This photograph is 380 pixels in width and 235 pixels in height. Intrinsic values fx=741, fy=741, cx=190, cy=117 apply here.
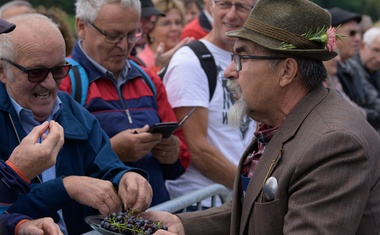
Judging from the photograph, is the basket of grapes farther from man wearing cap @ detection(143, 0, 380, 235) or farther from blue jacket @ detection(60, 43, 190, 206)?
blue jacket @ detection(60, 43, 190, 206)

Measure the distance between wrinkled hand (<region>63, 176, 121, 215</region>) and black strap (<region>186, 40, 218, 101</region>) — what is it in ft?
6.12

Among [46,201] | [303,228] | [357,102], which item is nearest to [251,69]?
[303,228]

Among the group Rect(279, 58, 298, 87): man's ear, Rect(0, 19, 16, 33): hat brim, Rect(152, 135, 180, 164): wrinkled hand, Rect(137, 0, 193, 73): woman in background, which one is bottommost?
Rect(137, 0, 193, 73): woman in background

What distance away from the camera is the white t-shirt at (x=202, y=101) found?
533 cm

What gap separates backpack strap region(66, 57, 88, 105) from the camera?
4.59 m

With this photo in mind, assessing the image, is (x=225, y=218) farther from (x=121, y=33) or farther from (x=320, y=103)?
(x=121, y=33)

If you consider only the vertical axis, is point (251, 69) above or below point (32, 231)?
above

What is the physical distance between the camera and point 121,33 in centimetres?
484

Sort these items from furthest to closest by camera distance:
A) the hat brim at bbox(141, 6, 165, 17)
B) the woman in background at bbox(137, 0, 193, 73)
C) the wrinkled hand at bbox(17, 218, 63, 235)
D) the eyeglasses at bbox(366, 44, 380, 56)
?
the eyeglasses at bbox(366, 44, 380, 56), the woman in background at bbox(137, 0, 193, 73), the hat brim at bbox(141, 6, 165, 17), the wrinkled hand at bbox(17, 218, 63, 235)

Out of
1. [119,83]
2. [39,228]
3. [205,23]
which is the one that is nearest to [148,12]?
[205,23]

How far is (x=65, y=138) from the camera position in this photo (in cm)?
388

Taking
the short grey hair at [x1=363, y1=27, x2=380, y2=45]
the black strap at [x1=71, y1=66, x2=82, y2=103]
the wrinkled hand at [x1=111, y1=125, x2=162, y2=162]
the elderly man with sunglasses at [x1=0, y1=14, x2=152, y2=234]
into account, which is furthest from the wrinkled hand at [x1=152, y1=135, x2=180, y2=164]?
the short grey hair at [x1=363, y1=27, x2=380, y2=45]

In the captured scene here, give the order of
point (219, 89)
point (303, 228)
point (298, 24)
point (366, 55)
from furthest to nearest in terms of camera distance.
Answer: point (366, 55) < point (219, 89) < point (298, 24) < point (303, 228)

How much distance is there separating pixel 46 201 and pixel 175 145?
1354 millimetres
